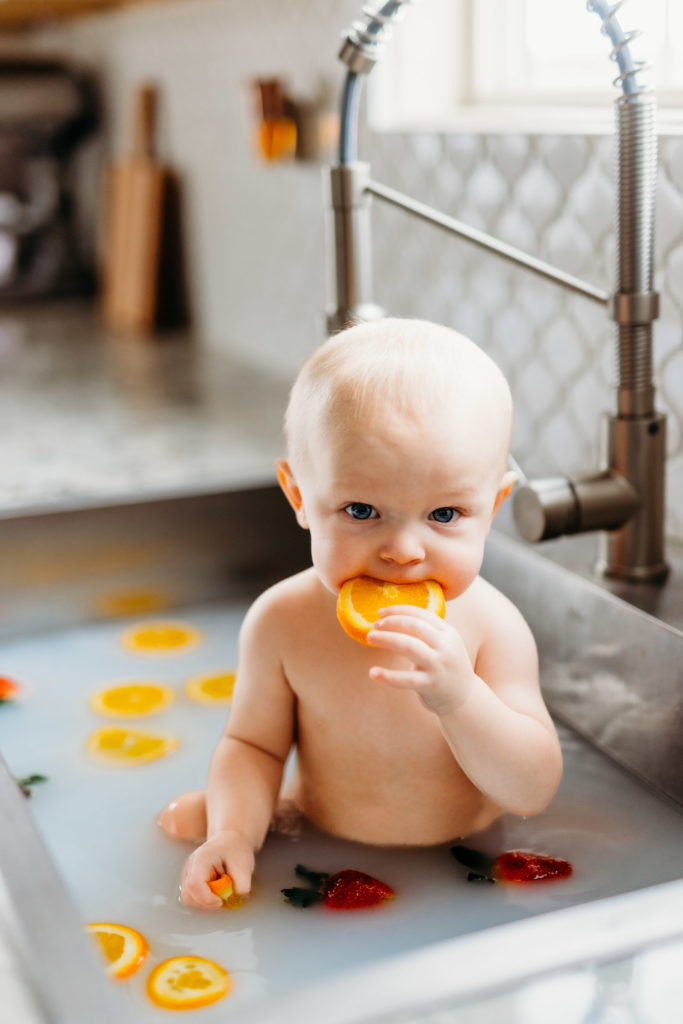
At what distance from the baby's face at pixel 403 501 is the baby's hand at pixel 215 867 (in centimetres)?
19

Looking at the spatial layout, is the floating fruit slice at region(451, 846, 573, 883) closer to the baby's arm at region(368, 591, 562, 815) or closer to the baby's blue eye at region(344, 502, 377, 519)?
the baby's arm at region(368, 591, 562, 815)

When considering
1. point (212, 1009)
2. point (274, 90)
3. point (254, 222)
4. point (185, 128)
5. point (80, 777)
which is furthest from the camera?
point (185, 128)

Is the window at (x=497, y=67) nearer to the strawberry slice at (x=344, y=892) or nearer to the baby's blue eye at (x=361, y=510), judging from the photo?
the baby's blue eye at (x=361, y=510)

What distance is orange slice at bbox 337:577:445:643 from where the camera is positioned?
0.69 meters

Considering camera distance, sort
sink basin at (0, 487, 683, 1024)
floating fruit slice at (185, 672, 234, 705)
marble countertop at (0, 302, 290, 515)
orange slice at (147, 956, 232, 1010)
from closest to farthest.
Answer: sink basin at (0, 487, 683, 1024) → orange slice at (147, 956, 232, 1010) → floating fruit slice at (185, 672, 234, 705) → marble countertop at (0, 302, 290, 515)

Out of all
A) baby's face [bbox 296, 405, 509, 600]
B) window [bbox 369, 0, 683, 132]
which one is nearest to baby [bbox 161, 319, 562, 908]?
baby's face [bbox 296, 405, 509, 600]

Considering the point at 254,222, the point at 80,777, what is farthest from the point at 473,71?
the point at 80,777

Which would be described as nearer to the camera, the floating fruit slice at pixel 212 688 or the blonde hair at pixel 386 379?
the blonde hair at pixel 386 379

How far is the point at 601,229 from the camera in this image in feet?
3.64

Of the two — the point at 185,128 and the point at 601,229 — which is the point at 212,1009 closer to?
the point at 601,229

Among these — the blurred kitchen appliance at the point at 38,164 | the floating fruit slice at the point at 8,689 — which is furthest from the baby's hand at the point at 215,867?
the blurred kitchen appliance at the point at 38,164

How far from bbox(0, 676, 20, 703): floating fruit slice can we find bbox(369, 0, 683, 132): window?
2.48 ft

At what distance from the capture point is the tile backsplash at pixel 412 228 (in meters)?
1.11

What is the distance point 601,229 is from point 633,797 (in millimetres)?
533
